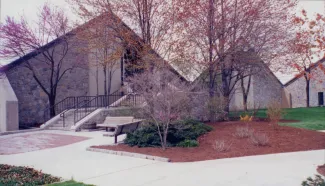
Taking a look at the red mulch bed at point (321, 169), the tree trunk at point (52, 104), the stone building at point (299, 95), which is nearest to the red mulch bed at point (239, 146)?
the red mulch bed at point (321, 169)

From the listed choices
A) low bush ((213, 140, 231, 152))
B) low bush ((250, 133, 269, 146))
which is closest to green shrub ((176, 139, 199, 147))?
low bush ((213, 140, 231, 152))

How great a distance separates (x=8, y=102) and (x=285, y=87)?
2878 centimetres

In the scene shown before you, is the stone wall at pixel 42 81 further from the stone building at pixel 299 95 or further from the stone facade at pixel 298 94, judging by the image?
the stone facade at pixel 298 94

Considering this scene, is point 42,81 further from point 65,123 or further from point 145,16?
point 145,16

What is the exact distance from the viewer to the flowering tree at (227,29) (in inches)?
634

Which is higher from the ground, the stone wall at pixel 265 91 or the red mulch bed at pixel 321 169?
the stone wall at pixel 265 91

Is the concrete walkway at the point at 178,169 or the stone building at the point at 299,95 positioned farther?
the stone building at the point at 299,95

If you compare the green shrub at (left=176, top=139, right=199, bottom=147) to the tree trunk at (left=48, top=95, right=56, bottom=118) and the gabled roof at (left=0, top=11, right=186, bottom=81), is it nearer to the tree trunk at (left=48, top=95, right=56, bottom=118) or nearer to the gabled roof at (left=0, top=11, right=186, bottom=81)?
the gabled roof at (left=0, top=11, right=186, bottom=81)

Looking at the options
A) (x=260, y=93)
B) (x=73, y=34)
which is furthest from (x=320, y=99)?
(x=73, y=34)

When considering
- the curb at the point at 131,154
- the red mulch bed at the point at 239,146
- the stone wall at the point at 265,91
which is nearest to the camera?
the curb at the point at 131,154

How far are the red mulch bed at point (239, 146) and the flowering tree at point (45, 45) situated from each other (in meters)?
10.9

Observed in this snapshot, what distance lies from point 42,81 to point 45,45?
2480mm

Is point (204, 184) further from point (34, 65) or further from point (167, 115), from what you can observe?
point (34, 65)

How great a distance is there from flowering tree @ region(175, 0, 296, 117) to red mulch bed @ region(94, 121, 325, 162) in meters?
5.08
